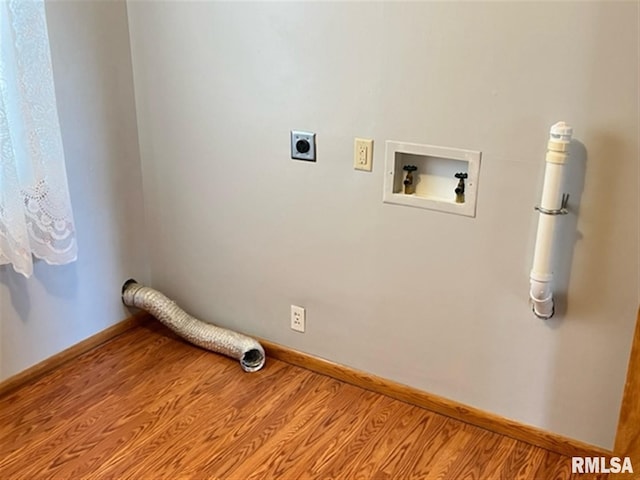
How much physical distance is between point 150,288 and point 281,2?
1389 millimetres

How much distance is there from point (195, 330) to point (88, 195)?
70 cm

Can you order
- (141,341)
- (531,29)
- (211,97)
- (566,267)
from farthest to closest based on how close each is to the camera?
(141,341) → (211,97) → (566,267) → (531,29)

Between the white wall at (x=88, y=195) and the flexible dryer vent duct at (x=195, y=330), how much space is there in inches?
3.5

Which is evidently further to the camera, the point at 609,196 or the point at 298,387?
the point at 298,387

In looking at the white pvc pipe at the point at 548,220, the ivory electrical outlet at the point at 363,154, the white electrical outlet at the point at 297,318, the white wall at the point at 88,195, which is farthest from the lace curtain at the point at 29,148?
the white pvc pipe at the point at 548,220

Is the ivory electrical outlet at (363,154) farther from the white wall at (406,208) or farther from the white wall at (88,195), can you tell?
the white wall at (88,195)

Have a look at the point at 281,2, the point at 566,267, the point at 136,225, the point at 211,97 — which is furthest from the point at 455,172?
the point at 136,225

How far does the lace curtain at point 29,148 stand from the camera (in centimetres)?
204

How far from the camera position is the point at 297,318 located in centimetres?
257

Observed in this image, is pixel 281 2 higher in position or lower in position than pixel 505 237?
higher

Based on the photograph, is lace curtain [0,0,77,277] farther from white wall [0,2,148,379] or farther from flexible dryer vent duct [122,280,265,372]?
flexible dryer vent duct [122,280,265,372]

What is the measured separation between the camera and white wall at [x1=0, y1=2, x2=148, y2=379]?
2.37 m

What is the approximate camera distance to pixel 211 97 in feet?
8.02

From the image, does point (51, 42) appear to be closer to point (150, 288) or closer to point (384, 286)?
point (150, 288)
